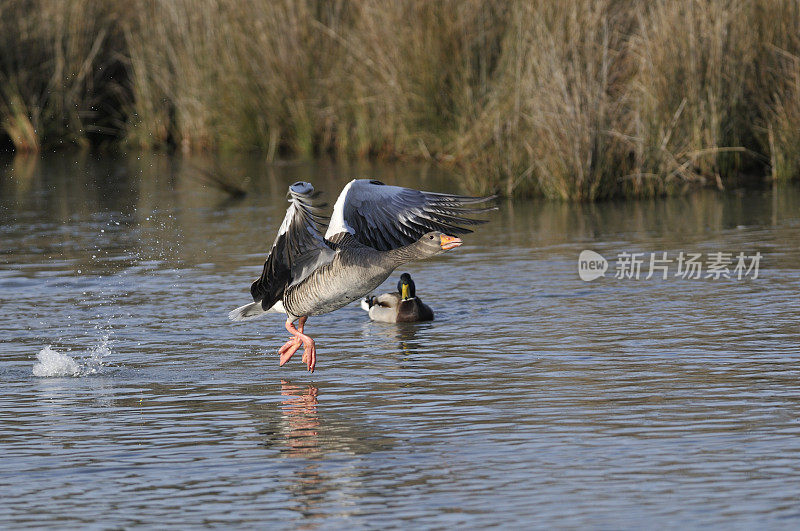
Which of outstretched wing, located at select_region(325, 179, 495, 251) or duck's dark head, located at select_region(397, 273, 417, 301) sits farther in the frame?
duck's dark head, located at select_region(397, 273, 417, 301)

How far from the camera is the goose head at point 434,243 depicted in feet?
28.1

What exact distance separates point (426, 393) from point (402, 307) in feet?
8.67

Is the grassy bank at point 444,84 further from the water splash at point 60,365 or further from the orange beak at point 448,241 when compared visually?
the water splash at point 60,365

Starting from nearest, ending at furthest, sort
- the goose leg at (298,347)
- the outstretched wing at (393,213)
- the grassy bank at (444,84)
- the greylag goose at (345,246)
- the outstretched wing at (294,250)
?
the outstretched wing at (294,250), the goose leg at (298,347), the greylag goose at (345,246), the outstretched wing at (393,213), the grassy bank at (444,84)

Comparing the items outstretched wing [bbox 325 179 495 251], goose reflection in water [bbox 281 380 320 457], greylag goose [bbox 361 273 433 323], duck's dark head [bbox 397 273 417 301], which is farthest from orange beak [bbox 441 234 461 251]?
duck's dark head [bbox 397 273 417 301]

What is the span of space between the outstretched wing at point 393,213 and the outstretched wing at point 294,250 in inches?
8.8

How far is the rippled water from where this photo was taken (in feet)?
18.7

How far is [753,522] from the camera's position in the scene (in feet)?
17.1

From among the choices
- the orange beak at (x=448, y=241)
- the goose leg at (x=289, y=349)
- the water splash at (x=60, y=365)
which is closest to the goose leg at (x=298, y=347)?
the goose leg at (x=289, y=349)

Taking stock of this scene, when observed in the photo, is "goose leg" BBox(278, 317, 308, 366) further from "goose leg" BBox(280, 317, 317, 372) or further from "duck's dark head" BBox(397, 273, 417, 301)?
"duck's dark head" BBox(397, 273, 417, 301)

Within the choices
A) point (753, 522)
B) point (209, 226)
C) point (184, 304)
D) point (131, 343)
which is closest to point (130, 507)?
point (753, 522)

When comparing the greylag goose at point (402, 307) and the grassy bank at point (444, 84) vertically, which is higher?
the grassy bank at point (444, 84)

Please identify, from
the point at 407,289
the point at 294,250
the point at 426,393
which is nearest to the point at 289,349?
the point at 294,250

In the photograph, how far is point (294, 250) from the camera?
8.52 metres
